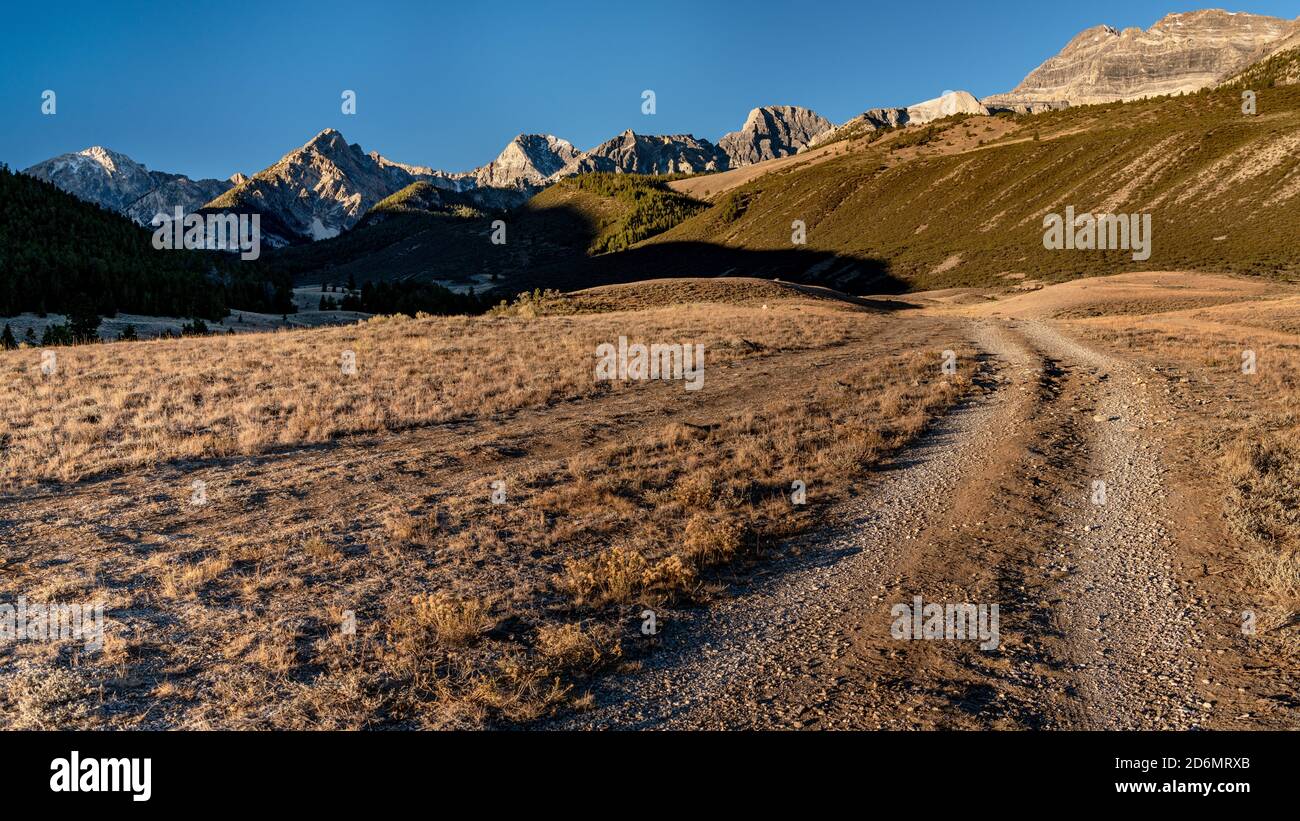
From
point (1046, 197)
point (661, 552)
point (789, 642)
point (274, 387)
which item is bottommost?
point (789, 642)

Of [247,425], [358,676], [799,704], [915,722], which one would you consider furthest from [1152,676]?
[247,425]

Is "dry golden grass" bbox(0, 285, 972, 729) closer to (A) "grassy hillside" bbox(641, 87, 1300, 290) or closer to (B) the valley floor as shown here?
(B) the valley floor

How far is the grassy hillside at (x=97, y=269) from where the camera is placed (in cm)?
4938

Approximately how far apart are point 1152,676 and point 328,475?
44.6 feet

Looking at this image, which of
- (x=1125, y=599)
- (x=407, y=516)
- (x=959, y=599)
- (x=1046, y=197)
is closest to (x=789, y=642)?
(x=959, y=599)

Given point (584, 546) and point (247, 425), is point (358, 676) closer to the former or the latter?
point (584, 546)

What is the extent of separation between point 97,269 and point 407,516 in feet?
202

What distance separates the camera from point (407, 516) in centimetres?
1100

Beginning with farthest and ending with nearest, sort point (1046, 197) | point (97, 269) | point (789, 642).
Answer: point (1046, 197)
point (97, 269)
point (789, 642)

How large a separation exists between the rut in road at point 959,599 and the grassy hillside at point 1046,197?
8240 centimetres

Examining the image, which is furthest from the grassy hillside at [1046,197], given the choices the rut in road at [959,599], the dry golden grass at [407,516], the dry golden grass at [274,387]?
the rut in road at [959,599]

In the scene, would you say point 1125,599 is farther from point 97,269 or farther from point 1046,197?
point 1046,197

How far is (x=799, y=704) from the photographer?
613 cm

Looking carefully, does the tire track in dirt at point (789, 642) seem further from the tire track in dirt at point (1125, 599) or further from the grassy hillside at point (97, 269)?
the grassy hillside at point (97, 269)
